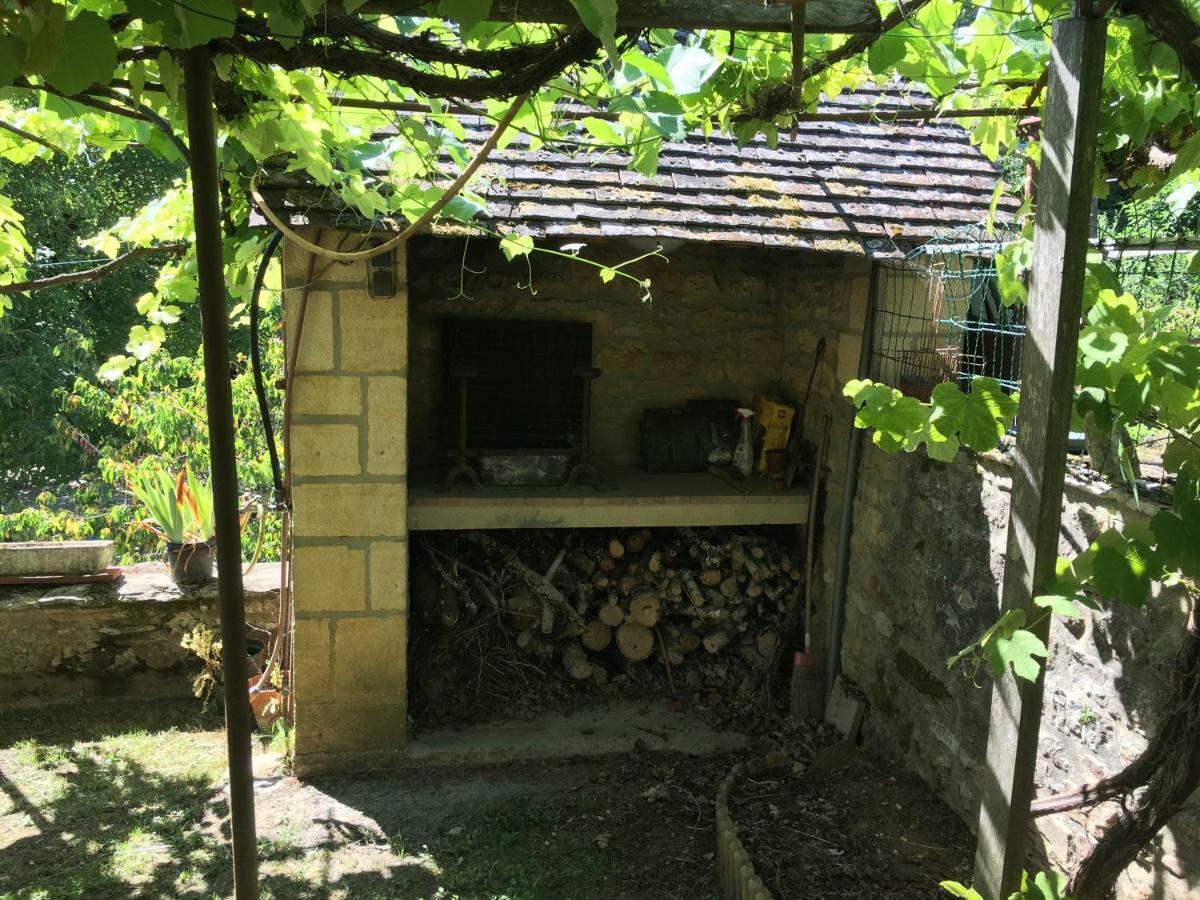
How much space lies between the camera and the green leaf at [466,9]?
60.1 inches

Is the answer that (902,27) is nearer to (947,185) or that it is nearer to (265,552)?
(947,185)

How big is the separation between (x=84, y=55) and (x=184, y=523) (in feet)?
13.3

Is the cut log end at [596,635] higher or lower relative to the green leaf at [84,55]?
lower

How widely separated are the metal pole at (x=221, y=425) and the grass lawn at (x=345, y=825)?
2306mm

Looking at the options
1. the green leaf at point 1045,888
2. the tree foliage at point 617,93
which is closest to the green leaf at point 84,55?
the tree foliage at point 617,93

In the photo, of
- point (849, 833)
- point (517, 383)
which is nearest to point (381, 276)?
point (517, 383)

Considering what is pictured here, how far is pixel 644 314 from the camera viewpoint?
5.36 metres

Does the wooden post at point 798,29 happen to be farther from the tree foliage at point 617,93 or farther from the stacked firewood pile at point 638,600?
the stacked firewood pile at point 638,600

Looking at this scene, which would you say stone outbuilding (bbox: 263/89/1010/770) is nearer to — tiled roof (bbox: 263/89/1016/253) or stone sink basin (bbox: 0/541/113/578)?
tiled roof (bbox: 263/89/1016/253)

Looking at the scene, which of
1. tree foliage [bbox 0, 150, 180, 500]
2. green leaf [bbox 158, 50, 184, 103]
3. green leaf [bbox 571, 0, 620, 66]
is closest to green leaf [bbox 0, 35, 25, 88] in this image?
→ green leaf [bbox 158, 50, 184, 103]

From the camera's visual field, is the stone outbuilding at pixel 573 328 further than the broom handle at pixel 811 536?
No

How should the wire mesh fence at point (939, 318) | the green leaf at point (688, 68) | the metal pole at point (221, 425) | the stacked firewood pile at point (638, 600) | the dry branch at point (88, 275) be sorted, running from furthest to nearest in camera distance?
the stacked firewood pile at point (638, 600), the wire mesh fence at point (939, 318), the dry branch at point (88, 275), the green leaf at point (688, 68), the metal pole at point (221, 425)

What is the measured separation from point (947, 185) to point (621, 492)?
2.26 m

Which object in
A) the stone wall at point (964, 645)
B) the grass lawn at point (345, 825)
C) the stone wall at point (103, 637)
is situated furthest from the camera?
the stone wall at point (103, 637)
